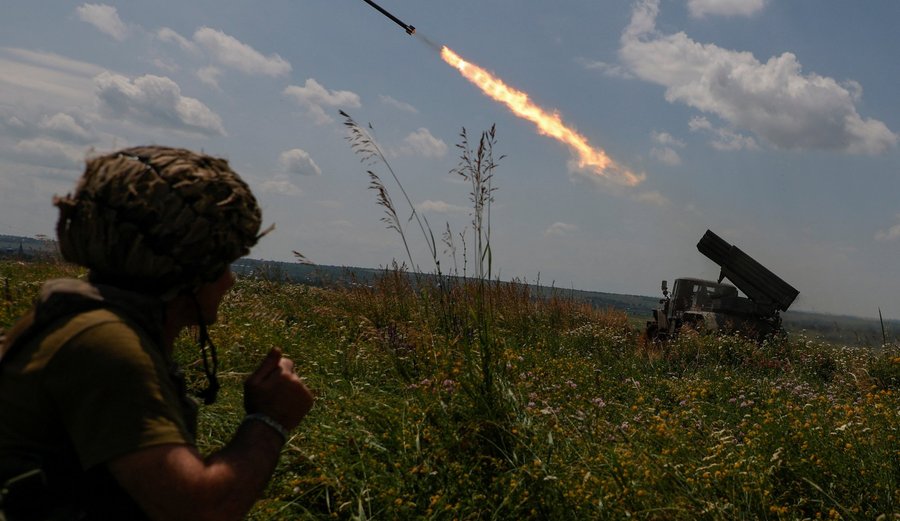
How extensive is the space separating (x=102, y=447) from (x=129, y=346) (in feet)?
0.70

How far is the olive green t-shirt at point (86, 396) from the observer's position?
4.74 ft

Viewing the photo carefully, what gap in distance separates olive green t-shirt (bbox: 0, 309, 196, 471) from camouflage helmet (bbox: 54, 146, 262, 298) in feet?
0.63

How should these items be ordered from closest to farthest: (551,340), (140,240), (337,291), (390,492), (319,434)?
(140,240) < (390,492) < (319,434) < (551,340) < (337,291)

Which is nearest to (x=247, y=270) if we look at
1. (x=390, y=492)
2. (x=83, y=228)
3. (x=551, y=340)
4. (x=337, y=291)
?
(x=337, y=291)

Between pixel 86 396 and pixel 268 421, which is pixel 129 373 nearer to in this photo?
pixel 86 396

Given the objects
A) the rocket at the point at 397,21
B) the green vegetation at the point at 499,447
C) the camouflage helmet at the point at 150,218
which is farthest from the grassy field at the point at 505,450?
the rocket at the point at 397,21

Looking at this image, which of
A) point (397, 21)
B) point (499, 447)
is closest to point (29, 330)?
point (499, 447)

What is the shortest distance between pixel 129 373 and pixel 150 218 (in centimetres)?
39

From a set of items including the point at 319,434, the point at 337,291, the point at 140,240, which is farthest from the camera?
the point at 337,291

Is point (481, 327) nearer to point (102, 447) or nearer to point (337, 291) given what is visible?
point (102, 447)

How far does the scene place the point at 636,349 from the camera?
42.2ft

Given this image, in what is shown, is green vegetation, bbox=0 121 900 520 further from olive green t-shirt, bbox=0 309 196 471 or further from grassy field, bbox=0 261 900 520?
olive green t-shirt, bbox=0 309 196 471

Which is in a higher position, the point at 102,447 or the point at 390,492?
the point at 102,447

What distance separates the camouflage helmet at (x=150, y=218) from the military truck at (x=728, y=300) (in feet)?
45.9
